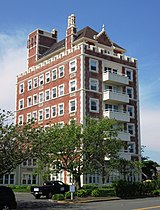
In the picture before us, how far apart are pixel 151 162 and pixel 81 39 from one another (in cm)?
3210

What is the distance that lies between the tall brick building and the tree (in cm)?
2162

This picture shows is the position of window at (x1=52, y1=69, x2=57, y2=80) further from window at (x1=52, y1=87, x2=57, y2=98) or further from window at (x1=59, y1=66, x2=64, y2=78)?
window at (x1=52, y1=87, x2=57, y2=98)

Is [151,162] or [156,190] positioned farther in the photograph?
[151,162]

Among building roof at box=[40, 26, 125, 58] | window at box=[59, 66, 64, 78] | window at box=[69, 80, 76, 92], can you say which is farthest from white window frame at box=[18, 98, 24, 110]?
window at box=[69, 80, 76, 92]

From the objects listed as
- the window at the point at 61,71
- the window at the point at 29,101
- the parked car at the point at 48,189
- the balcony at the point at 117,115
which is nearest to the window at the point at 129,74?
the balcony at the point at 117,115

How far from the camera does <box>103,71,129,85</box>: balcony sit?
4981 cm

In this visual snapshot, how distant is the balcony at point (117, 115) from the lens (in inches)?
1903

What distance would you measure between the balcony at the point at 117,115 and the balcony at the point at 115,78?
13.3 ft

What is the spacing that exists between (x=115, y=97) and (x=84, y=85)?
4.69 m

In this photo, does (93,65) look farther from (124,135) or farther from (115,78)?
(124,135)

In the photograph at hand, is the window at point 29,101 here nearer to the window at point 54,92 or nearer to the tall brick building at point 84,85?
the tall brick building at point 84,85

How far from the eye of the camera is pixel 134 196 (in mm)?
34000

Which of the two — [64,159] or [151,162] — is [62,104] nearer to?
[64,159]

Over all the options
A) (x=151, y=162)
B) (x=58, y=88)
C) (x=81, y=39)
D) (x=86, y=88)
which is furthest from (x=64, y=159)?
(x=151, y=162)
